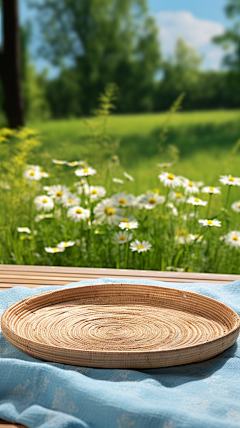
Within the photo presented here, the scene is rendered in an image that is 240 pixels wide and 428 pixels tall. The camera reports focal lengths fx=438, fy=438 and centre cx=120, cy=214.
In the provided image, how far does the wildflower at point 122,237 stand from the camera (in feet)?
5.90

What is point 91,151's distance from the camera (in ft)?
7.48

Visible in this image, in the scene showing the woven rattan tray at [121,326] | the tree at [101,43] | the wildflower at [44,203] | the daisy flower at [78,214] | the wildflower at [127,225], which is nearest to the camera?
the woven rattan tray at [121,326]

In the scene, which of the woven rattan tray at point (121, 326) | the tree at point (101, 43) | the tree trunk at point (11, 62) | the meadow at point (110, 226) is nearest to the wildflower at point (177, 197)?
the meadow at point (110, 226)

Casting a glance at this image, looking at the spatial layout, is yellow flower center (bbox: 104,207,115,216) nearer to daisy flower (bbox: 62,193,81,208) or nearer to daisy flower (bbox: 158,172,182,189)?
daisy flower (bbox: 62,193,81,208)

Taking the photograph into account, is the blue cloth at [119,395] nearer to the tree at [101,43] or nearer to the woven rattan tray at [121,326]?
the woven rattan tray at [121,326]

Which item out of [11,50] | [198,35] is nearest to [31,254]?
[11,50]

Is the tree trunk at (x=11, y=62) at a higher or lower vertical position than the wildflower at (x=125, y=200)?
higher

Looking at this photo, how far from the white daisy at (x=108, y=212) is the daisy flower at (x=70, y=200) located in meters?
0.10

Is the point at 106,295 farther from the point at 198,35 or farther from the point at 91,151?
the point at 198,35

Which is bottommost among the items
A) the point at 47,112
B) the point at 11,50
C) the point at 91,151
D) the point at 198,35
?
the point at 47,112

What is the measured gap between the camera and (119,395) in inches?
24.7

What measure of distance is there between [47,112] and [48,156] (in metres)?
7.72

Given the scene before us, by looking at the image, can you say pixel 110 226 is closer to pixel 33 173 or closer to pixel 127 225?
pixel 127 225

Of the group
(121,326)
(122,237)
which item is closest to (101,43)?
(122,237)
